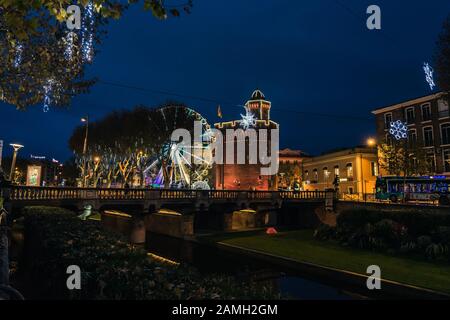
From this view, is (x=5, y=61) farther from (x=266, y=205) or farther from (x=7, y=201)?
(x=266, y=205)

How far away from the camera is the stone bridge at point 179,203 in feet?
79.5

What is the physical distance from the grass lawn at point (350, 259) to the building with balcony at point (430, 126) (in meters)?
28.1

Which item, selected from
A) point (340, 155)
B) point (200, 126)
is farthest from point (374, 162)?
point (200, 126)

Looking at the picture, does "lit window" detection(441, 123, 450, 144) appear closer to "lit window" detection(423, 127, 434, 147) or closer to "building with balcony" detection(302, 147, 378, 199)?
"lit window" detection(423, 127, 434, 147)

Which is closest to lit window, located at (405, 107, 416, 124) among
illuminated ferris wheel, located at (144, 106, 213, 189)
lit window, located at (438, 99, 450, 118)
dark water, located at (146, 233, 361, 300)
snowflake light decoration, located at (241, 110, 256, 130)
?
lit window, located at (438, 99, 450, 118)

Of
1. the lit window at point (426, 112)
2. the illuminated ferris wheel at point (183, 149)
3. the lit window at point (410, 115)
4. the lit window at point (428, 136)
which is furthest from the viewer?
the lit window at point (410, 115)

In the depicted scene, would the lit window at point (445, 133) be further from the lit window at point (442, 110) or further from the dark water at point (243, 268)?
the dark water at point (243, 268)

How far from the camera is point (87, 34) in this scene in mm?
12867

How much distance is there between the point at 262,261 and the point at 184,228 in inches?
520

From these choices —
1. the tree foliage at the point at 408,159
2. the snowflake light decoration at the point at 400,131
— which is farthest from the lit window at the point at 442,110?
the tree foliage at the point at 408,159

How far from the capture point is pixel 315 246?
24.4 m

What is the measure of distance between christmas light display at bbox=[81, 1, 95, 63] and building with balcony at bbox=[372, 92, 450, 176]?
144 feet

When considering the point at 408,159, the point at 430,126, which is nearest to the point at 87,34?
the point at 408,159

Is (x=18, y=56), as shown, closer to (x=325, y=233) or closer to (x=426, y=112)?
(x=325, y=233)
